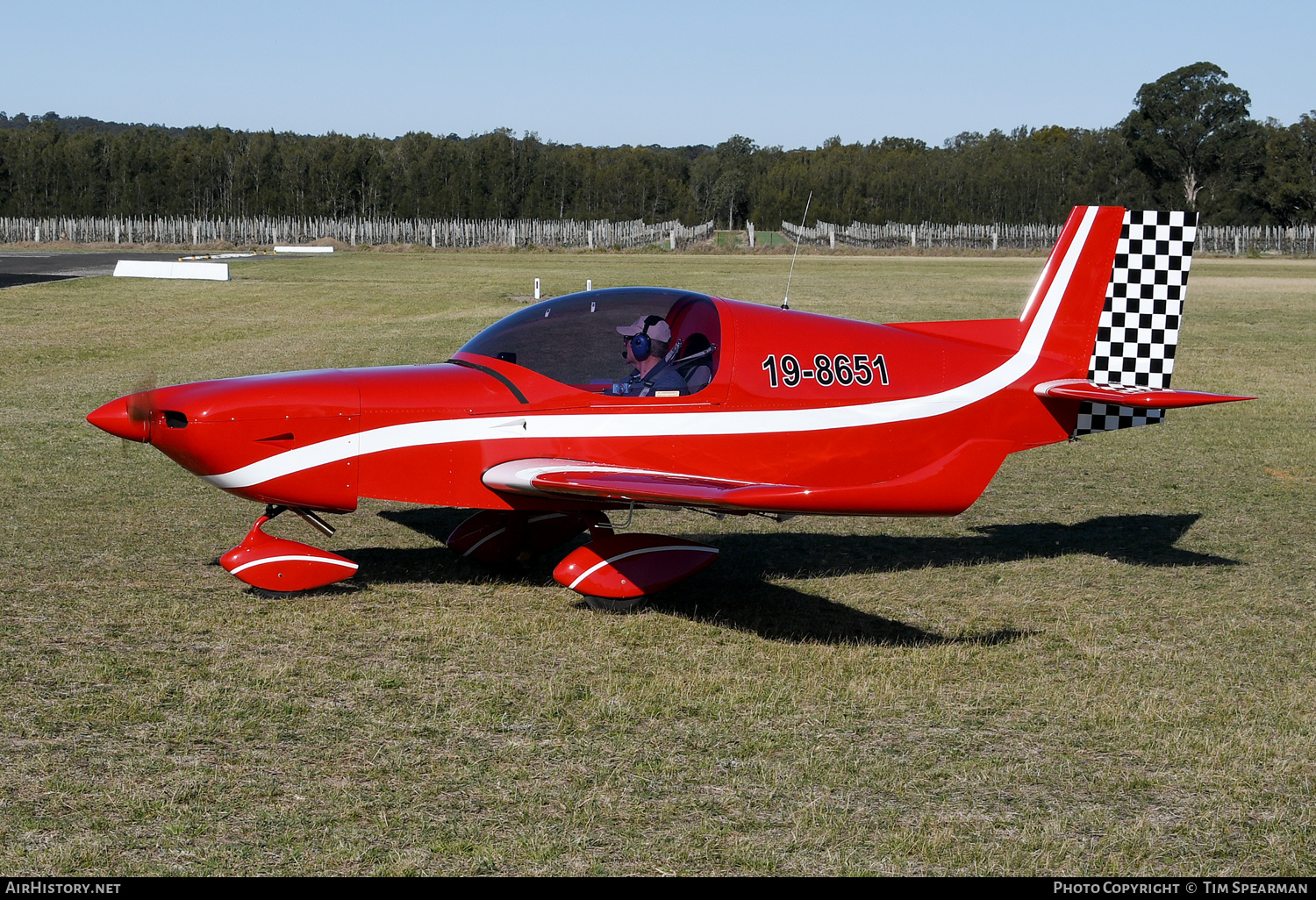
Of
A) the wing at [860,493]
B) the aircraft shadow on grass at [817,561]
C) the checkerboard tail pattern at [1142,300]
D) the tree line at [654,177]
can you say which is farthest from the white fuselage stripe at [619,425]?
the tree line at [654,177]

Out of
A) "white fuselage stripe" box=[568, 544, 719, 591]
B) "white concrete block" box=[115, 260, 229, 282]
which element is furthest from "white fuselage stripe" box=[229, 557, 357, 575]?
"white concrete block" box=[115, 260, 229, 282]

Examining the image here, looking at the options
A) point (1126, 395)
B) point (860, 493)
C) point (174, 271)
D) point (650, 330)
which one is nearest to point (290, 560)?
point (650, 330)

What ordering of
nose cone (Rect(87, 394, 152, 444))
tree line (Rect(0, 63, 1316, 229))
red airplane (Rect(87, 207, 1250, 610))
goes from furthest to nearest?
tree line (Rect(0, 63, 1316, 229)) < red airplane (Rect(87, 207, 1250, 610)) < nose cone (Rect(87, 394, 152, 444))

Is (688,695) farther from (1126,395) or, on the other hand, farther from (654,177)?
(654,177)

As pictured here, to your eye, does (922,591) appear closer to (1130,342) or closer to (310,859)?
(1130,342)

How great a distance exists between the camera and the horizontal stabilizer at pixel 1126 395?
8.01 m

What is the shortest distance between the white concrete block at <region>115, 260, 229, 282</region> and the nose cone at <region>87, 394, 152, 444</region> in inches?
1332

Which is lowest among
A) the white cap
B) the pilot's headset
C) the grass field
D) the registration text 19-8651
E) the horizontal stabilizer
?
the grass field

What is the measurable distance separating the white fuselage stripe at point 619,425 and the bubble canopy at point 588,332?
0.33m

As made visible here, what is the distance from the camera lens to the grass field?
4.34m

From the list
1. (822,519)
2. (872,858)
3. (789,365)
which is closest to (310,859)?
(872,858)

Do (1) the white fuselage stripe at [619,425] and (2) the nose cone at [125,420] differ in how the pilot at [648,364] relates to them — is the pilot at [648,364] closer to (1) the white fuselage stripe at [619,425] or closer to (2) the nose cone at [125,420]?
(1) the white fuselage stripe at [619,425]

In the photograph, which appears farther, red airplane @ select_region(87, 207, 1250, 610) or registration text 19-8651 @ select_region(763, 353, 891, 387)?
registration text 19-8651 @ select_region(763, 353, 891, 387)

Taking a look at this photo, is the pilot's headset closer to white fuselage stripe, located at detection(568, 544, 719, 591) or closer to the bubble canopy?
the bubble canopy
